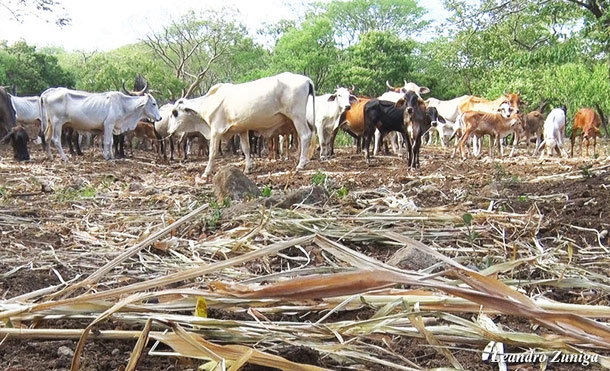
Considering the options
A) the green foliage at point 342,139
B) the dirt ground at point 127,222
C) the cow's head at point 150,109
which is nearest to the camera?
the dirt ground at point 127,222

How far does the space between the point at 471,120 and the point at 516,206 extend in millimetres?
11480

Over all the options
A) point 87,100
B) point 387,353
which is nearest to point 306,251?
point 387,353

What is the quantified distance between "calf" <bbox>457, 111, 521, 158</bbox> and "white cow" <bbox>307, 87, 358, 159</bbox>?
9.90 feet

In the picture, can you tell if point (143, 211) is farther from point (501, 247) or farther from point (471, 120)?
point (471, 120)

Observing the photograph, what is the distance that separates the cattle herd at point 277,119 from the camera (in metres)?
10.9

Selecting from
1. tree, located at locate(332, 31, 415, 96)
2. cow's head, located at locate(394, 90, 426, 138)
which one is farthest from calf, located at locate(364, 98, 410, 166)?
tree, located at locate(332, 31, 415, 96)

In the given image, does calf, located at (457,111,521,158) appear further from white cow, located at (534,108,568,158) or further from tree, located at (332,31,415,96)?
tree, located at (332,31,415,96)

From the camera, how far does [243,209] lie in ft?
15.2

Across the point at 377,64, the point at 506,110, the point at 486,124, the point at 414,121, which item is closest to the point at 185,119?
the point at 414,121

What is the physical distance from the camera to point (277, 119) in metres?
11.3

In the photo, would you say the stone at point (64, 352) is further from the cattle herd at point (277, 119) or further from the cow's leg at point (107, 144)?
the cow's leg at point (107, 144)

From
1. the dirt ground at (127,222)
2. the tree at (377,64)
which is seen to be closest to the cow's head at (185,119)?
the dirt ground at (127,222)

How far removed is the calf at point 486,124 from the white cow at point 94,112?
8.19 m

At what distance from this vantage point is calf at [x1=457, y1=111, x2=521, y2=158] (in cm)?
1573
